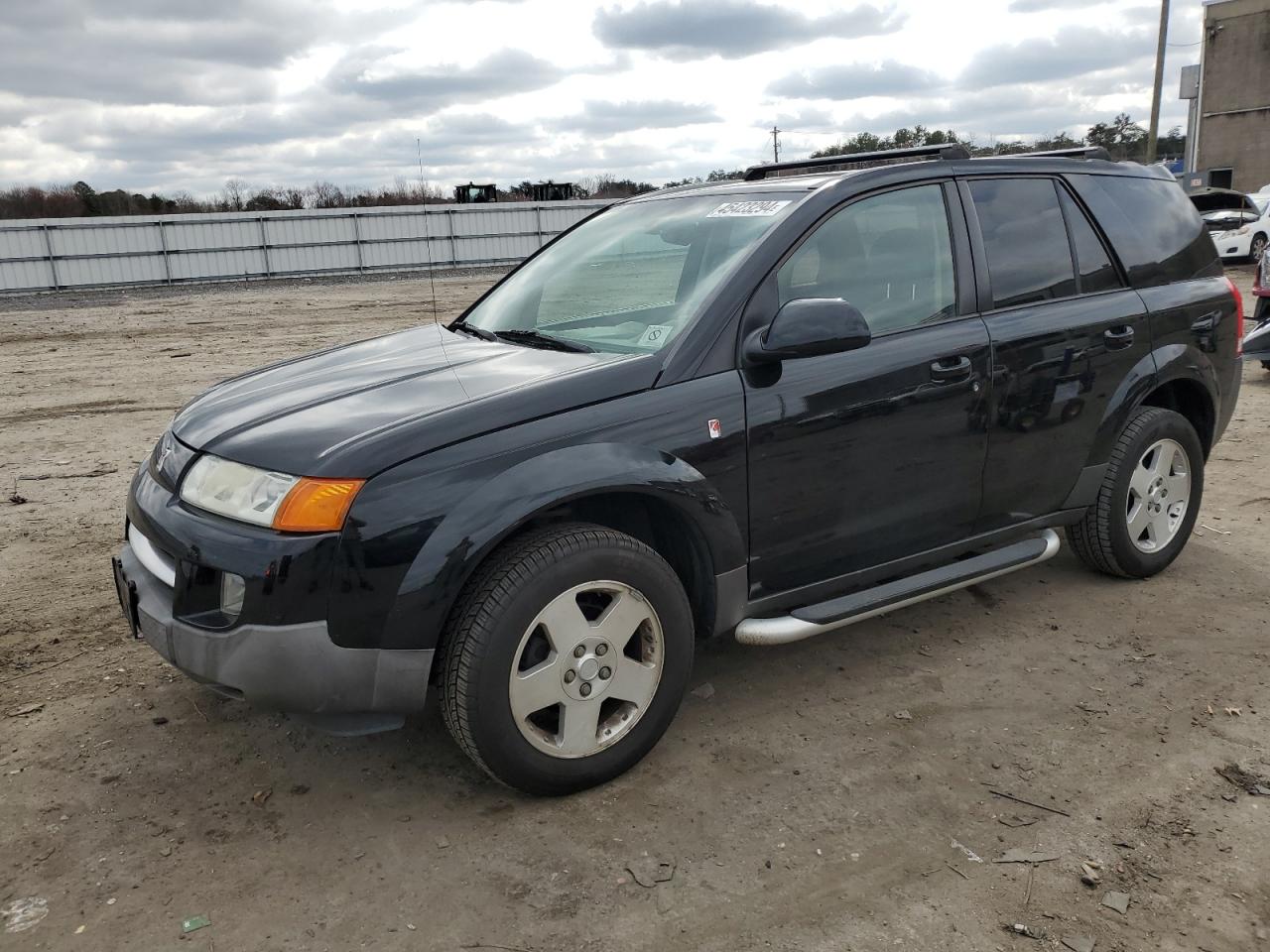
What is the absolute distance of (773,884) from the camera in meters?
2.62

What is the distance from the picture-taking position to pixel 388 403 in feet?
9.94

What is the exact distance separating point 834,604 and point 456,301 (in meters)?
18.0

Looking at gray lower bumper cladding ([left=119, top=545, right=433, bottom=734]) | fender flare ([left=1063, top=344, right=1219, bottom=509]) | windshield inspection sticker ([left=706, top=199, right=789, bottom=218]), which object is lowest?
gray lower bumper cladding ([left=119, top=545, right=433, bottom=734])

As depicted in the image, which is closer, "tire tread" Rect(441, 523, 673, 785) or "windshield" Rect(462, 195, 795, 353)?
"tire tread" Rect(441, 523, 673, 785)

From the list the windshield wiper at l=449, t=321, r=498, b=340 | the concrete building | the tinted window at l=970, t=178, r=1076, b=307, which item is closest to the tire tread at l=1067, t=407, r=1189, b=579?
the tinted window at l=970, t=178, r=1076, b=307

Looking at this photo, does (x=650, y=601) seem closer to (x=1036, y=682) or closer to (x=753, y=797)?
(x=753, y=797)

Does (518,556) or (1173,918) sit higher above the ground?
(518,556)

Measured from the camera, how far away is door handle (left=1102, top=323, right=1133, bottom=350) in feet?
13.5

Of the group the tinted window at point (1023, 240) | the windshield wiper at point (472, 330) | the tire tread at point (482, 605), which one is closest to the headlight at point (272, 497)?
the tire tread at point (482, 605)

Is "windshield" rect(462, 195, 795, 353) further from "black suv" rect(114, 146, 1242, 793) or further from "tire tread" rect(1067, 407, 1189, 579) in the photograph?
"tire tread" rect(1067, 407, 1189, 579)

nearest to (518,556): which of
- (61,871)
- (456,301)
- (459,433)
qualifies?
(459,433)

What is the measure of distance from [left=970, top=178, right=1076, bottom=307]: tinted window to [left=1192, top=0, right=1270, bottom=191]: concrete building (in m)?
46.1

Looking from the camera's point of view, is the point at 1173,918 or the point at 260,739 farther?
the point at 260,739

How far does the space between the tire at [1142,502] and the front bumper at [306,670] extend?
10.1 feet
